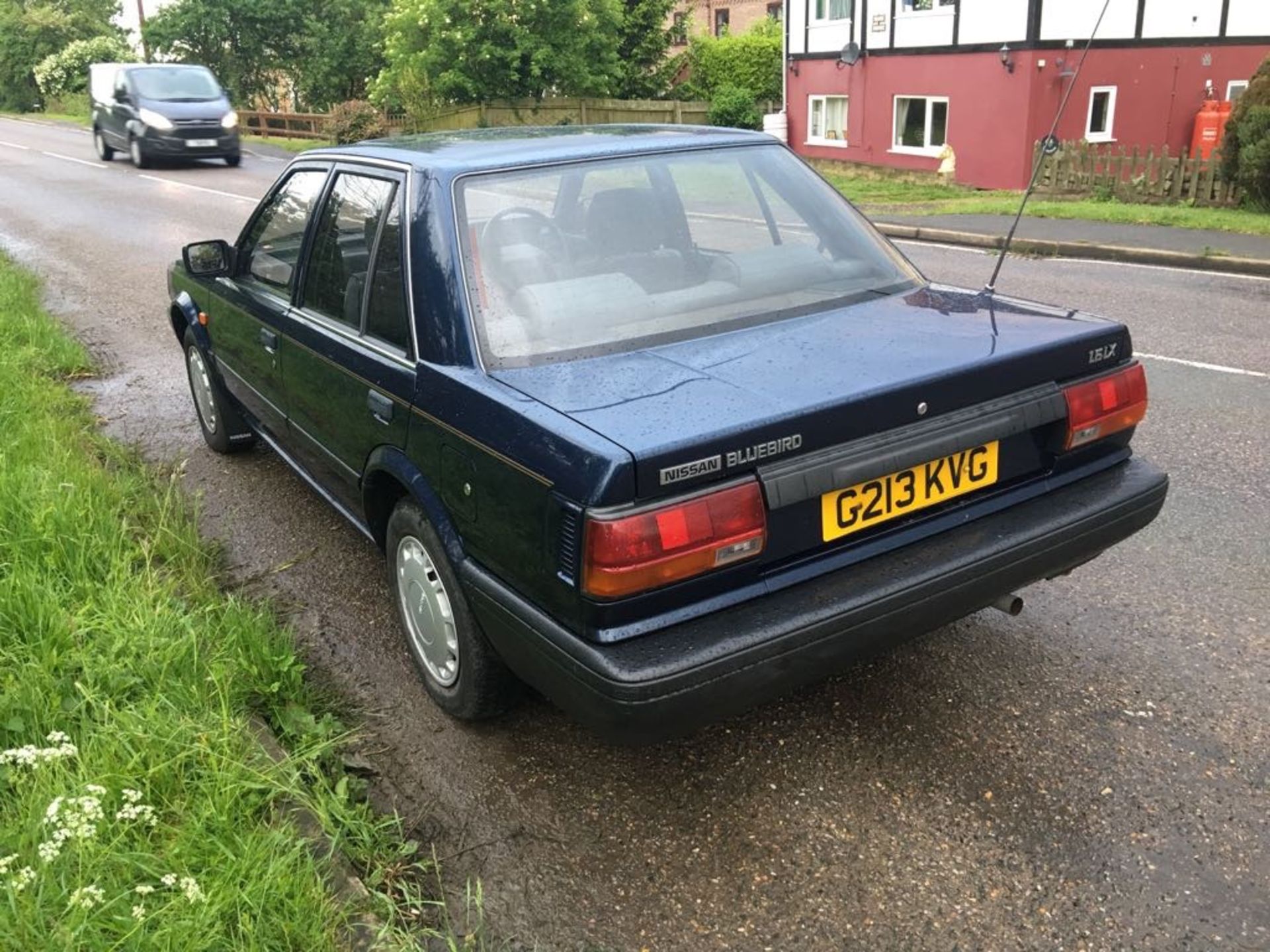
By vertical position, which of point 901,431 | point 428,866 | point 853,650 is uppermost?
point 901,431

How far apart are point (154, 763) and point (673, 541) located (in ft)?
5.08

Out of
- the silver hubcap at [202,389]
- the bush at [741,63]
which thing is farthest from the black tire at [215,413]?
the bush at [741,63]

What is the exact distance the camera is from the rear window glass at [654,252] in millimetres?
3150

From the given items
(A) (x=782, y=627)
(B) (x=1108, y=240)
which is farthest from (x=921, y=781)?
(B) (x=1108, y=240)

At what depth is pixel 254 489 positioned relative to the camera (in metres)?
5.47

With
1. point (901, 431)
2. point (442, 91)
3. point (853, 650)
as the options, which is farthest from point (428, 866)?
point (442, 91)

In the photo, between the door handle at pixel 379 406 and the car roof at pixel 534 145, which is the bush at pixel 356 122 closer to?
the car roof at pixel 534 145

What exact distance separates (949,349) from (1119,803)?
4.23 feet

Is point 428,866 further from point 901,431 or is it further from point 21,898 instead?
point 901,431

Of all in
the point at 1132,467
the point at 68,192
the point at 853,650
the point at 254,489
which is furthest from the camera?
the point at 68,192

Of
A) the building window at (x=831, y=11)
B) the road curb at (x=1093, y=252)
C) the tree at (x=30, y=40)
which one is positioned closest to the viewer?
the road curb at (x=1093, y=252)

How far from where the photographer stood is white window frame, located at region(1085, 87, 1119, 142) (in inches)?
791

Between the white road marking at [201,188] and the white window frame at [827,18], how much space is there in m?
13.7

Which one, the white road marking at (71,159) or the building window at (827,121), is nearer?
the white road marking at (71,159)
